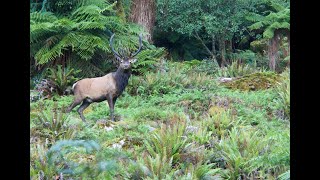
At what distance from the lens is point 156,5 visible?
61.0 ft

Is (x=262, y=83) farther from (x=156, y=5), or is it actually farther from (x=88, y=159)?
(x=88, y=159)

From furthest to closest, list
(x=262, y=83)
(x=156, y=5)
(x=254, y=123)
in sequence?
1. (x=156, y=5)
2. (x=262, y=83)
3. (x=254, y=123)

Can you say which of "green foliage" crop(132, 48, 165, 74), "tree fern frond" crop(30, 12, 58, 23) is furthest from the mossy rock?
"tree fern frond" crop(30, 12, 58, 23)

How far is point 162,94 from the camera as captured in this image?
12000mm

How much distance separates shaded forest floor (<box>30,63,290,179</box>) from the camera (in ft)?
15.7

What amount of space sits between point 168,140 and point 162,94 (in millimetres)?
5938

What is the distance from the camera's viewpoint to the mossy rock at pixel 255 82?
12.8 meters

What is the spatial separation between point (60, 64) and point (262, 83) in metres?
5.80

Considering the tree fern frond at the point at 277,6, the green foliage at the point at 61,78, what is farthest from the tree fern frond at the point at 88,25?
the tree fern frond at the point at 277,6

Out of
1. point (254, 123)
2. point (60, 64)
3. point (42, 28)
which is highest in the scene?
point (42, 28)

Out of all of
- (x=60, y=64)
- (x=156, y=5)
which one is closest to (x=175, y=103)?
(x=60, y=64)

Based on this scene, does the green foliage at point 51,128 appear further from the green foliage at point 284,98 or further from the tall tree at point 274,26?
the tall tree at point 274,26

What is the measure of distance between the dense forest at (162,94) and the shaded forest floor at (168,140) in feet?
0.07
